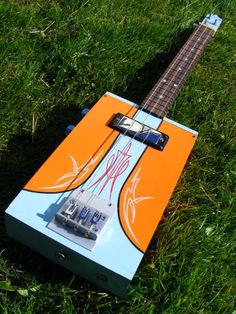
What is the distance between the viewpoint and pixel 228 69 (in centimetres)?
412

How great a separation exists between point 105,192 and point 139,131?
0.51m

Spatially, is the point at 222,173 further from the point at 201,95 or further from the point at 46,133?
the point at 46,133

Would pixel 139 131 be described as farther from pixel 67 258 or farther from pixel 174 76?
pixel 67 258

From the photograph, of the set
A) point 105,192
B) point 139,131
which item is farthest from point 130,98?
point 105,192

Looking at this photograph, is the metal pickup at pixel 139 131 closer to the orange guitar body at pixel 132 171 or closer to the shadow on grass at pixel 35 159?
the orange guitar body at pixel 132 171

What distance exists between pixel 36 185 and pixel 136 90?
162 centimetres

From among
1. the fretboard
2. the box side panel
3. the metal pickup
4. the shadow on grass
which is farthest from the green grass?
the metal pickup

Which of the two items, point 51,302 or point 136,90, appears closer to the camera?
point 51,302

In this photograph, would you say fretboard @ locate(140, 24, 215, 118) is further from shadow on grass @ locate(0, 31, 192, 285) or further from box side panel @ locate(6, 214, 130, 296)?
box side panel @ locate(6, 214, 130, 296)

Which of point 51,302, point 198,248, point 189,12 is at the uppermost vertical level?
point 189,12

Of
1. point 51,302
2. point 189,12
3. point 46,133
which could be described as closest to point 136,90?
point 46,133

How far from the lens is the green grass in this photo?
241 cm

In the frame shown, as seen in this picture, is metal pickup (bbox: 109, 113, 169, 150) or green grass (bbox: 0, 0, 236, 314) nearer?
green grass (bbox: 0, 0, 236, 314)

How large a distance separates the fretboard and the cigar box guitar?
21 millimetres
